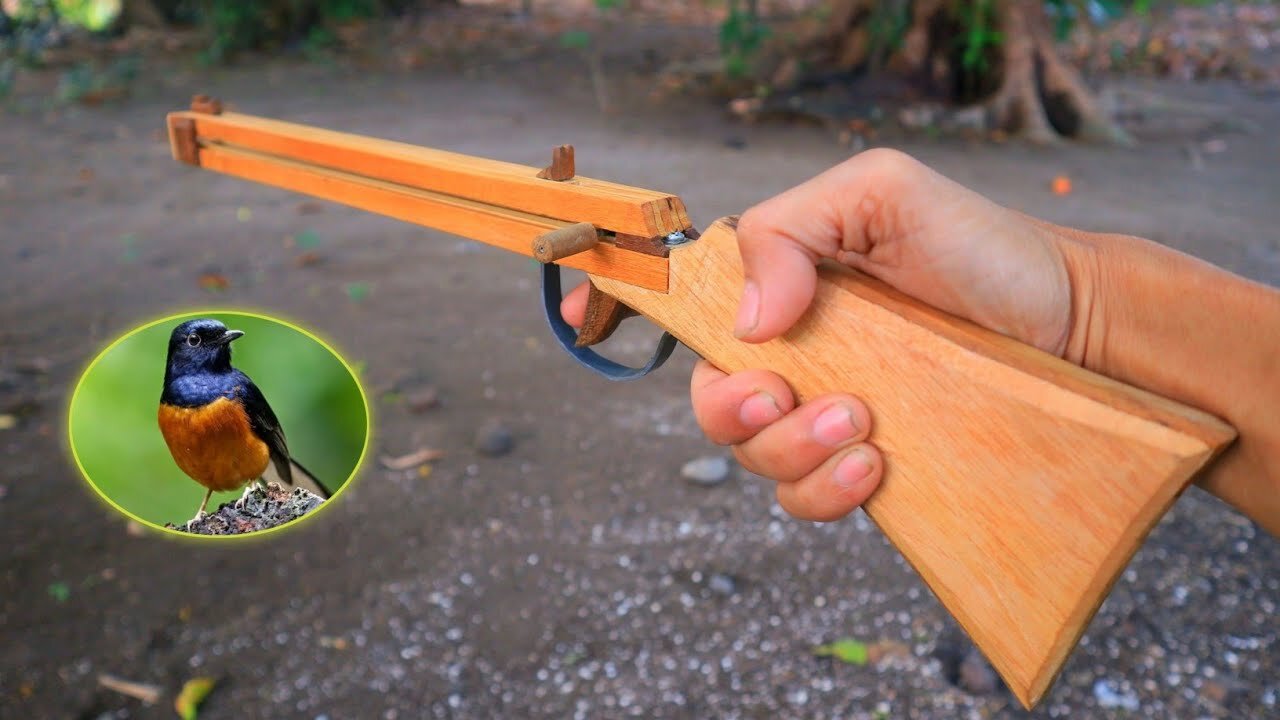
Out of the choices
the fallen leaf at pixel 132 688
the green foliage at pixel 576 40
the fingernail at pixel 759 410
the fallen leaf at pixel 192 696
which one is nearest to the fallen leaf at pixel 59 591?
the fallen leaf at pixel 132 688

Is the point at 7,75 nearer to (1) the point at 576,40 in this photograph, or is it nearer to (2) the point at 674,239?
(1) the point at 576,40

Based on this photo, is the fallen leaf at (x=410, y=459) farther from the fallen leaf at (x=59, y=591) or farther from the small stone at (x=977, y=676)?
the small stone at (x=977, y=676)

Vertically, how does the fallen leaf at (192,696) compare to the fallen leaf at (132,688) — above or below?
above

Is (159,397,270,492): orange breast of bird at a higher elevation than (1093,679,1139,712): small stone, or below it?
higher

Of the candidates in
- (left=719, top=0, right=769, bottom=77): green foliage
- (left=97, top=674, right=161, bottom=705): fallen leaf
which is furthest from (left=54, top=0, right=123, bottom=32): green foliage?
(left=97, top=674, right=161, bottom=705): fallen leaf

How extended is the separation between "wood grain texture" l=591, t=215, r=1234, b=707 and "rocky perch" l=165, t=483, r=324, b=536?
0.58 metres

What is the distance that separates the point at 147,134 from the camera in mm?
7637

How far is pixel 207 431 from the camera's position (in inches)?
46.1

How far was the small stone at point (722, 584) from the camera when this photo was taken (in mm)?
2688

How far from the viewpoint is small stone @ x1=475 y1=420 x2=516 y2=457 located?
10.9ft

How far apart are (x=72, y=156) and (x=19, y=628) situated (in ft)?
18.1

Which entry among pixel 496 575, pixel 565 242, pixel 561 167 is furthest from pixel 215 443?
pixel 496 575

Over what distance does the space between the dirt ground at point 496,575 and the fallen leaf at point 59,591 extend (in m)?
0.01

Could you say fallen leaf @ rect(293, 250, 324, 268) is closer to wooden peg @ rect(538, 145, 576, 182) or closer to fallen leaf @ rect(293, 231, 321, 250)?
fallen leaf @ rect(293, 231, 321, 250)
